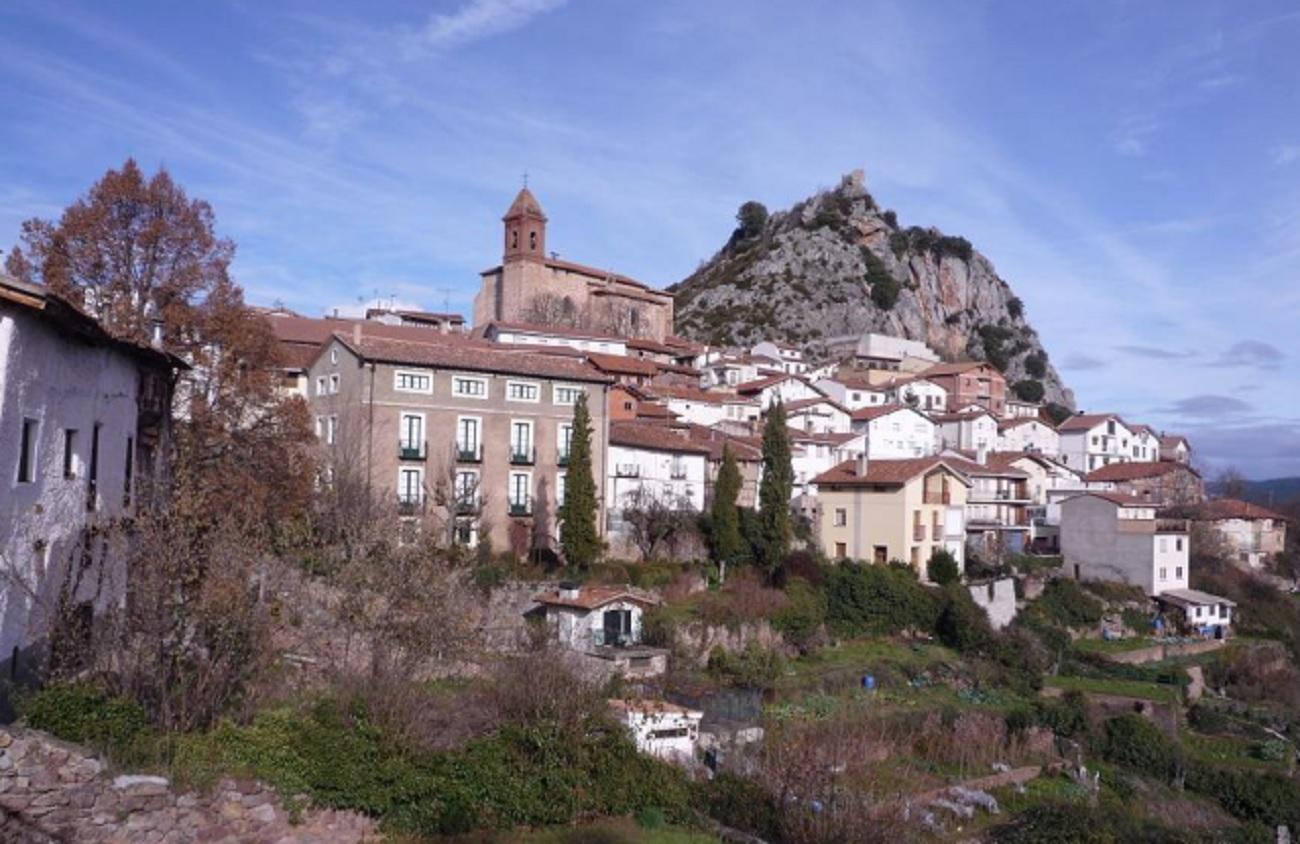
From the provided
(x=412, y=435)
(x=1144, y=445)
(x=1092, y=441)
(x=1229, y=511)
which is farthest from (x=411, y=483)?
(x=1144, y=445)

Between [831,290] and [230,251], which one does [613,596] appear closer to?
[230,251]

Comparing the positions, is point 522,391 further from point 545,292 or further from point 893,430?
point 545,292

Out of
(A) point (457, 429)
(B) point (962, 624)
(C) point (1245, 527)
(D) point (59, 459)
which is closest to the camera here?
(D) point (59, 459)

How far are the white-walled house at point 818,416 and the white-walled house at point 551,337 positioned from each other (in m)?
Answer: 12.6

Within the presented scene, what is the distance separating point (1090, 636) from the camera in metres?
44.1

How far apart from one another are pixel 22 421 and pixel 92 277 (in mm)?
11234

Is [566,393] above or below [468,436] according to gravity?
above

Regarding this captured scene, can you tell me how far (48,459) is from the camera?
46.3 feet

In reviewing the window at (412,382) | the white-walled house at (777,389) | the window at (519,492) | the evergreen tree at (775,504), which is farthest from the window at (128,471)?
the white-walled house at (777,389)

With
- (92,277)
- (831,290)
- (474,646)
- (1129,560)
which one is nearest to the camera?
(474,646)

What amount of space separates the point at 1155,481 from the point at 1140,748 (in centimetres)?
4295

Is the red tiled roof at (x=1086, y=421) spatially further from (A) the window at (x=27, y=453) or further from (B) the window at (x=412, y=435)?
(A) the window at (x=27, y=453)

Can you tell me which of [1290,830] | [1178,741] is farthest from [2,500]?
[1178,741]

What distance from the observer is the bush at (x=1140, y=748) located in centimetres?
2669
